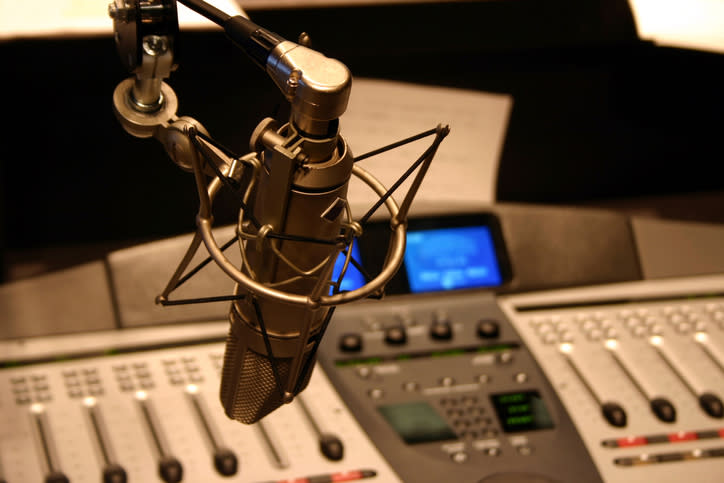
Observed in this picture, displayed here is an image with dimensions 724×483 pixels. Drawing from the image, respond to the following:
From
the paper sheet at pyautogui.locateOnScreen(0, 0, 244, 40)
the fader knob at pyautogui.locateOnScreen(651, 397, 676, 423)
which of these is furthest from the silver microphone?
the fader knob at pyautogui.locateOnScreen(651, 397, 676, 423)

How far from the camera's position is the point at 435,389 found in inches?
35.3

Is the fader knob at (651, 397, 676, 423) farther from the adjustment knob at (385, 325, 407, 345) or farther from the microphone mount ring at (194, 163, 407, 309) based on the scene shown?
the microphone mount ring at (194, 163, 407, 309)

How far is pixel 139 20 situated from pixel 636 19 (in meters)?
0.68

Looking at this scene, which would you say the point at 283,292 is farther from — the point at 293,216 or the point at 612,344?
the point at 612,344

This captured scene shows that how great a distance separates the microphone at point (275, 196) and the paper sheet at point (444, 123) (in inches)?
19.1

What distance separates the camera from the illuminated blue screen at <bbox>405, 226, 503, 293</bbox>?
40.0 inches

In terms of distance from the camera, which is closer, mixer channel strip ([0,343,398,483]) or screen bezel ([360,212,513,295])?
mixer channel strip ([0,343,398,483])

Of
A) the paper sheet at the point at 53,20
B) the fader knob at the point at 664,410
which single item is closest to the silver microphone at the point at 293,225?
the paper sheet at the point at 53,20

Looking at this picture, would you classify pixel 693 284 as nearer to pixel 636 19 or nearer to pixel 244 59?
pixel 636 19

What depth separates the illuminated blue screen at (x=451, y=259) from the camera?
1016 millimetres

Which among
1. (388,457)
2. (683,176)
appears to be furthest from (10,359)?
(683,176)

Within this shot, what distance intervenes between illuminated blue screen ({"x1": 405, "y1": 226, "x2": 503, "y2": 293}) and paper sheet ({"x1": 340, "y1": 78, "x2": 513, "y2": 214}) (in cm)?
4

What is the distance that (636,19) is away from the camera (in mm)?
988

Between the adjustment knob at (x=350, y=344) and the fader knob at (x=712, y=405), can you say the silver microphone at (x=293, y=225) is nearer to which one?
the adjustment knob at (x=350, y=344)
